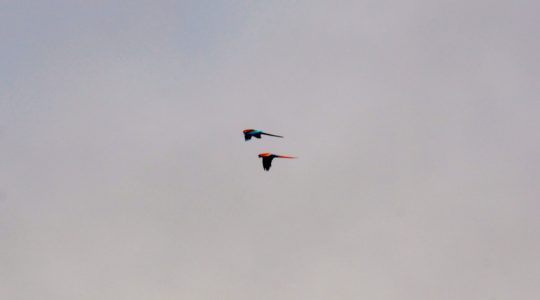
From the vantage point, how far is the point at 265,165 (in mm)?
96812

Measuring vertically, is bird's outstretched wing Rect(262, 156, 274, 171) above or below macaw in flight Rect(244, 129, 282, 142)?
below

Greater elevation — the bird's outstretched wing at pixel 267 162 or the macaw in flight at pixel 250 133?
the macaw in flight at pixel 250 133

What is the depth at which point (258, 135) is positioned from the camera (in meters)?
98.9

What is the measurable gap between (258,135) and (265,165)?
585 cm
